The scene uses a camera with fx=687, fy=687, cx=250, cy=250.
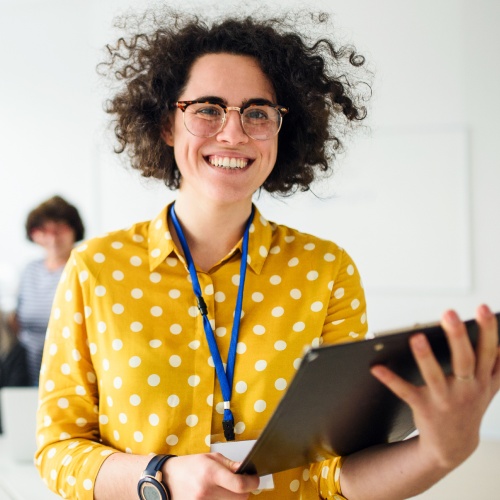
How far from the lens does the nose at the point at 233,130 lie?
1.30 metres

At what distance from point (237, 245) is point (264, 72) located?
357mm

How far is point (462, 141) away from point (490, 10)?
2.75ft

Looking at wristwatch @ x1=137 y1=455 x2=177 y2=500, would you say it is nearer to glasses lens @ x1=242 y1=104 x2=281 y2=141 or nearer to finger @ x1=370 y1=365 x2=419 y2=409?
finger @ x1=370 y1=365 x2=419 y2=409

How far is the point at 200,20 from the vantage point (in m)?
1.54

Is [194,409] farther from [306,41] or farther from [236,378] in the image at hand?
[306,41]

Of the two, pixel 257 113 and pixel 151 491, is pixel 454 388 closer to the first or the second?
pixel 151 491

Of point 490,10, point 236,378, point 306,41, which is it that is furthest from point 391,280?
point 236,378

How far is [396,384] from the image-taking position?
916mm

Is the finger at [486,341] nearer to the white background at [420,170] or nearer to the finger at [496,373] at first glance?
the finger at [496,373]

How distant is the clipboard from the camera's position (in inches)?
33.1

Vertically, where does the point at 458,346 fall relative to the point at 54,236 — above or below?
above

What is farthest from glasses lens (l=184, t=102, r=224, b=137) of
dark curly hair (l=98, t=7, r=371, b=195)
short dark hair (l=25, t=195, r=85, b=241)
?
short dark hair (l=25, t=195, r=85, b=241)

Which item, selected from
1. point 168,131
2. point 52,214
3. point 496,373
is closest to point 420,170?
point 52,214

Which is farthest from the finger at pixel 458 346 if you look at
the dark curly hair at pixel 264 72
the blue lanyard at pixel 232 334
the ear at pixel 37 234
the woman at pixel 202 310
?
the ear at pixel 37 234
